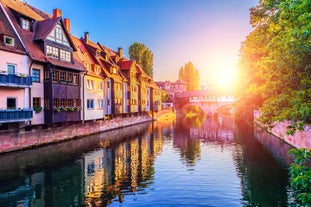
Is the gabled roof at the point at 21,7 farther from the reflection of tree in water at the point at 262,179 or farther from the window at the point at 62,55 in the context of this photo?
the reflection of tree in water at the point at 262,179

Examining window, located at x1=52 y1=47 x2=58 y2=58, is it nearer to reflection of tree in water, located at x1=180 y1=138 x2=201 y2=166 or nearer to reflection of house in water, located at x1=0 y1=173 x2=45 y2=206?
reflection of house in water, located at x1=0 y1=173 x2=45 y2=206

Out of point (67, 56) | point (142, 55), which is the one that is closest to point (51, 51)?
point (67, 56)

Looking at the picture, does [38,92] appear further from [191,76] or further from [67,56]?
[191,76]

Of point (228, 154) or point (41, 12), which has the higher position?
point (41, 12)

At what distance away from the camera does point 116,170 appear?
1933cm

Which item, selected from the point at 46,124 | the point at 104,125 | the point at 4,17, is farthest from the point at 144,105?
the point at 4,17

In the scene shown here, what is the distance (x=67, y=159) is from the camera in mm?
22234

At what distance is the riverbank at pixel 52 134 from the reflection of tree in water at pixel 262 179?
63.2ft

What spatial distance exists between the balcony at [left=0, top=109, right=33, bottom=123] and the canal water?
3052 millimetres

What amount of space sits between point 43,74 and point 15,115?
6.81 m

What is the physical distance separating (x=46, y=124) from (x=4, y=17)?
1140cm

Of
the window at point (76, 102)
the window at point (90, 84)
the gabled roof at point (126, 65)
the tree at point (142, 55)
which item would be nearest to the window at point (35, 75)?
the window at point (76, 102)

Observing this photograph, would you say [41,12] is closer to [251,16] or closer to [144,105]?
[251,16]

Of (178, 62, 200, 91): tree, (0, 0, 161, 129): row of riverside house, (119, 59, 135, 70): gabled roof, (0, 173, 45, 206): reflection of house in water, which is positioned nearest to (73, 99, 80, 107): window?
(0, 0, 161, 129): row of riverside house
